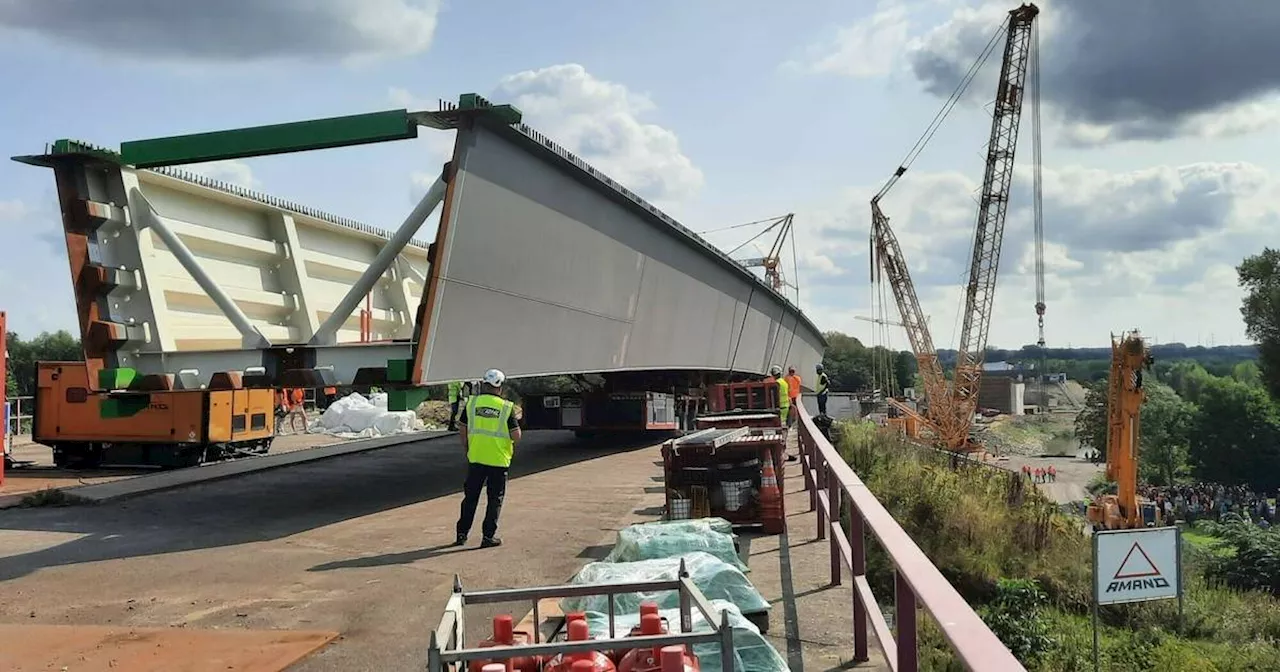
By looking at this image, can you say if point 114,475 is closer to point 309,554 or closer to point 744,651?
point 309,554

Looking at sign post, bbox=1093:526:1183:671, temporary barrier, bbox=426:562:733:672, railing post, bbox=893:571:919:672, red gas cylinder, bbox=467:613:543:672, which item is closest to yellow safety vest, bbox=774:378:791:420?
sign post, bbox=1093:526:1183:671

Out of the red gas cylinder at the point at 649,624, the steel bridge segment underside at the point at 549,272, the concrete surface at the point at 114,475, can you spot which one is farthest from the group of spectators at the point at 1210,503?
the red gas cylinder at the point at 649,624

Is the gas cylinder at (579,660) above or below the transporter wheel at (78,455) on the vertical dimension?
above

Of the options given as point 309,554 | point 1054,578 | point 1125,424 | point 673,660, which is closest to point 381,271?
point 309,554

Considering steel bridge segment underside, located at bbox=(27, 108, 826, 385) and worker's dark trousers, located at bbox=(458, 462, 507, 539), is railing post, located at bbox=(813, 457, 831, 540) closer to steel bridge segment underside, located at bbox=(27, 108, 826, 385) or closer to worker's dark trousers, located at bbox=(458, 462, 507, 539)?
worker's dark trousers, located at bbox=(458, 462, 507, 539)

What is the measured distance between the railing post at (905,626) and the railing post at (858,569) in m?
1.12

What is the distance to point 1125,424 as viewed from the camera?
81.8 feet

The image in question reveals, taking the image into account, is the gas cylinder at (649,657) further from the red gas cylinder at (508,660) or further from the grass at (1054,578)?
the grass at (1054,578)

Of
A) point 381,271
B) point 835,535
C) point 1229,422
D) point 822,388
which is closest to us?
point 835,535

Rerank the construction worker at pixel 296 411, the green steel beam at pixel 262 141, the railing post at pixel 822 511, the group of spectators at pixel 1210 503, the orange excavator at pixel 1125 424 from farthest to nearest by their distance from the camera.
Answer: the group of spectators at pixel 1210 503 < the construction worker at pixel 296 411 < the orange excavator at pixel 1125 424 < the green steel beam at pixel 262 141 < the railing post at pixel 822 511

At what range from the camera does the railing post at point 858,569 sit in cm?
421

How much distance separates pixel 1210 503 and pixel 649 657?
67.4m

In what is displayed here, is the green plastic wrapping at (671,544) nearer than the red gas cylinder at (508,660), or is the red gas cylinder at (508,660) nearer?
the red gas cylinder at (508,660)

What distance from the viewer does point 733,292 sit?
22.9m
